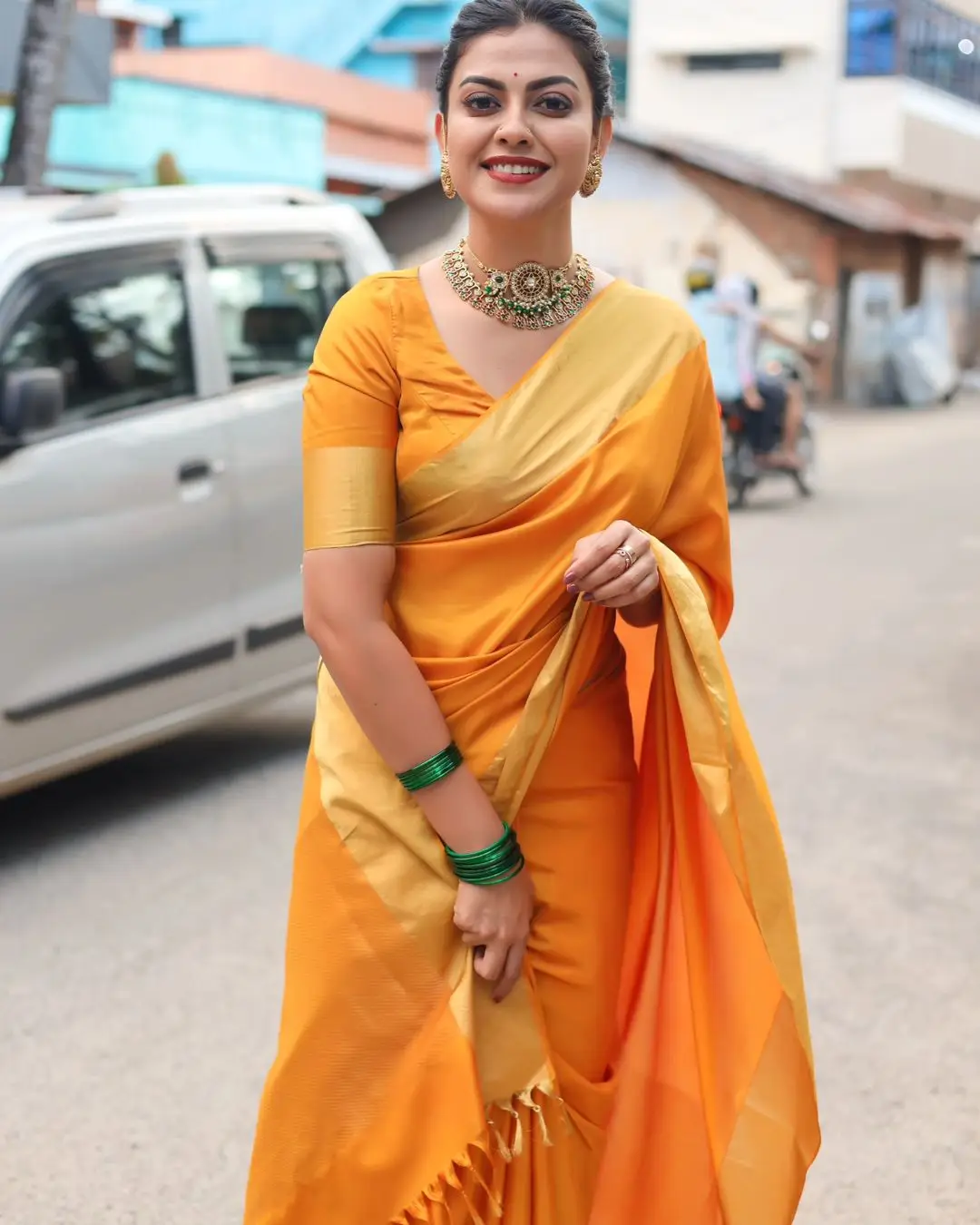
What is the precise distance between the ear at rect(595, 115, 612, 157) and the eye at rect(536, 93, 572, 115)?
0.09 metres

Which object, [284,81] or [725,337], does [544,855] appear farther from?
[284,81]

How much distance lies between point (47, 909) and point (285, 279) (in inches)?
90.5

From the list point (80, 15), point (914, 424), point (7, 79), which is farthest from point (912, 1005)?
point (914, 424)

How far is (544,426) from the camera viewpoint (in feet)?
6.58

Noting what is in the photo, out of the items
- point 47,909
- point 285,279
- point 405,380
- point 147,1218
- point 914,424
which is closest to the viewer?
point 405,380

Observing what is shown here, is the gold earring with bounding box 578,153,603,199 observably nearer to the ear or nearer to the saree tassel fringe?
the ear

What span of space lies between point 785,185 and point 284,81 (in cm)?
746

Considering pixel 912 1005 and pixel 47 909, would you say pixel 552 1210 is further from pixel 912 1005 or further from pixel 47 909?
pixel 47 909

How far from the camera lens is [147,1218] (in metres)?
3.09

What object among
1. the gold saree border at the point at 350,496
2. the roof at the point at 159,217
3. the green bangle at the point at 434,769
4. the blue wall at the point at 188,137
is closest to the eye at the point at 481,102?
the gold saree border at the point at 350,496

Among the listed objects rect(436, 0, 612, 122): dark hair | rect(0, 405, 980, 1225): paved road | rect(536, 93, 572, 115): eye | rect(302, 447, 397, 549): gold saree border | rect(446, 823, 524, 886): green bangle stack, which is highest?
rect(436, 0, 612, 122): dark hair

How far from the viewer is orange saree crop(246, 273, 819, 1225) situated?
2023 mm

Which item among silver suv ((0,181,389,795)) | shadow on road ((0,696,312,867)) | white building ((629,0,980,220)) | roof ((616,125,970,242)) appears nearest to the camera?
silver suv ((0,181,389,795))

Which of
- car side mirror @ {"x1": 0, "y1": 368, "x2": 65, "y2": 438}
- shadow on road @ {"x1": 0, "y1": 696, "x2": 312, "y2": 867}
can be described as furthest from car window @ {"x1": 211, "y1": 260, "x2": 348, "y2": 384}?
shadow on road @ {"x1": 0, "y1": 696, "x2": 312, "y2": 867}
